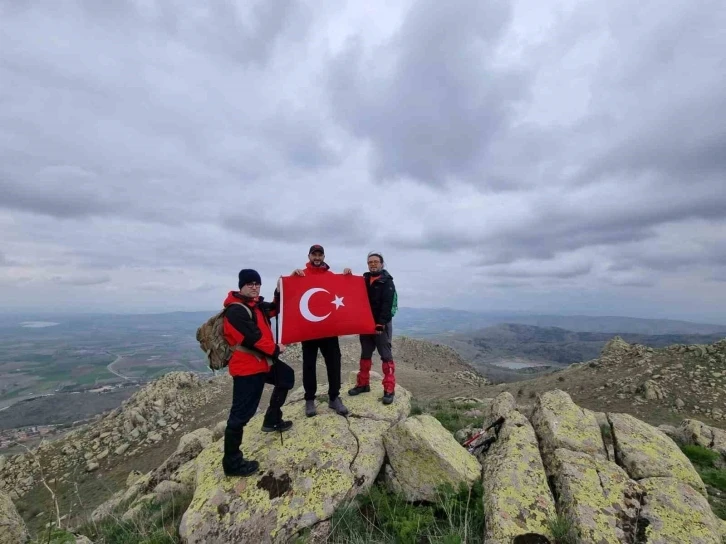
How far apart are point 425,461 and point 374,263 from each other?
14.3 ft

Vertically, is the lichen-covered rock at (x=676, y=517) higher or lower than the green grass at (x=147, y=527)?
higher

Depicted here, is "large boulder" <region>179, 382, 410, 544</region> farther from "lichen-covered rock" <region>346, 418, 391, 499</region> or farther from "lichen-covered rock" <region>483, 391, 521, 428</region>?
"lichen-covered rock" <region>483, 391, 521, 428</region>

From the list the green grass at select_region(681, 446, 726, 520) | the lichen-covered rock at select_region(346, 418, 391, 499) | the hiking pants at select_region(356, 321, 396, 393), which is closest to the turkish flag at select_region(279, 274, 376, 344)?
the hiking pants at select_region(356, 321, 396, 393)

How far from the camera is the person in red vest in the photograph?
283 inches

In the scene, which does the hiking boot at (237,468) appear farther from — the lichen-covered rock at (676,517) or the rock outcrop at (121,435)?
the rock outcrop at (121,435)

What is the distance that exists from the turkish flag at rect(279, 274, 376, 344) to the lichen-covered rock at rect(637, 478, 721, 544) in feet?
17.1

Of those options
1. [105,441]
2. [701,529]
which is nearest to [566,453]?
[701,529]

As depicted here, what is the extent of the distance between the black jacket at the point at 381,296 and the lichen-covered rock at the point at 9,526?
24.7 feet

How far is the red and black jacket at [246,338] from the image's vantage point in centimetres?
555

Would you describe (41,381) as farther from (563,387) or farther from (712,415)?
(712,415)

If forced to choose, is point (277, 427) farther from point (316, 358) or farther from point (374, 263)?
point (374, 263)

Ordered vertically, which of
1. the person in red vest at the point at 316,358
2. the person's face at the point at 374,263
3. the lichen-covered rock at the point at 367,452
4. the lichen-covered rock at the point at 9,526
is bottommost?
the lichen-covered rock at the point at 9,526

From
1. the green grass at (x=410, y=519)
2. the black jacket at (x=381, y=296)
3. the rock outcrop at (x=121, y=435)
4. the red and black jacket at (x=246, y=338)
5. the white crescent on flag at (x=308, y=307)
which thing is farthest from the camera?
the rock outcrop at (x=121, y=435)

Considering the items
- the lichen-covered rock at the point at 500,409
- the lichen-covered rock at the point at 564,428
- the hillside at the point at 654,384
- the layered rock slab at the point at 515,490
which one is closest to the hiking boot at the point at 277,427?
the layered rock slab at the point at 515,490
